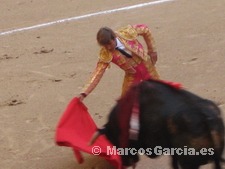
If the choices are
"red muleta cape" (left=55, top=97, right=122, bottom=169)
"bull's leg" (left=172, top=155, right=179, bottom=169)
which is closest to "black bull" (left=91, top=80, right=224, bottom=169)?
"bull's leg" (left=172, top=155, right=179, bottom=169)

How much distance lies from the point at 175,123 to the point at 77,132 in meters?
1.39

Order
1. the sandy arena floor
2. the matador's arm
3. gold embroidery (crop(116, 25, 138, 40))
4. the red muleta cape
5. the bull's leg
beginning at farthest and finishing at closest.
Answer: the sandy arena floor
the matador's arm
gold embroidery (crop(116, 25, 138, 40))
the red muleta cape
the bull's leg

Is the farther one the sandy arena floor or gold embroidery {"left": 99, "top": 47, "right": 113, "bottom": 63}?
the sandy arena floor

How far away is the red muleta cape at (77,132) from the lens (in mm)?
4926

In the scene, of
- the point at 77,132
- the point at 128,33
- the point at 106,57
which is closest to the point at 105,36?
the point at 106,57

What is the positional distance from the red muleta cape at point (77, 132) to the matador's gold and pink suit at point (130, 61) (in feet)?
0.61

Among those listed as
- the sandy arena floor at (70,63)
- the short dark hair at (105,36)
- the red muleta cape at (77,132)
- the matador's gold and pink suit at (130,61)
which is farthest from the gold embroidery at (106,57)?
the sandy arena floor at (70,63)

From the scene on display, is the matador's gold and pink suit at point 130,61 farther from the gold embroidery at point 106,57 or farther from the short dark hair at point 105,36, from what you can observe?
the short dark hair at point 105,36

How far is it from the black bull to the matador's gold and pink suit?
36.3 inches

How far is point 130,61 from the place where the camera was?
5.39m

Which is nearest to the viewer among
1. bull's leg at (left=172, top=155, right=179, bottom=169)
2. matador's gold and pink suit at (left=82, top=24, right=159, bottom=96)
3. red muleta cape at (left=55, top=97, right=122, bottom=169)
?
bull's leg at (left=172, top=155, right=179, bottom=169)

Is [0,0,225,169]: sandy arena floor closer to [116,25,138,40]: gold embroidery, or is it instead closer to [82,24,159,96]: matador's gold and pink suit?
[82,24,159,96]: matador's gold and pink suit

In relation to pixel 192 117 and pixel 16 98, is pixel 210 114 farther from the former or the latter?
pixel 16 98

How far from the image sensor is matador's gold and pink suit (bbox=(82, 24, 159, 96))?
5.20 metres
